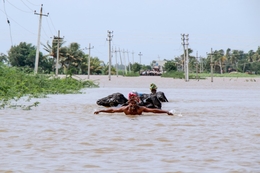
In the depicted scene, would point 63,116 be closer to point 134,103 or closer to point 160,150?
point 134,103

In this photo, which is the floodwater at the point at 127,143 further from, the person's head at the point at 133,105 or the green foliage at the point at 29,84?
the green foliage at the point at 29,84

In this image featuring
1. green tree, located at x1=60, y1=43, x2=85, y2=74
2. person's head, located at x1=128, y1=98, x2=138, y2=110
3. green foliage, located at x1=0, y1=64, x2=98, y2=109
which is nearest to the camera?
person's head, located at x1=128, y1=98, x2=138, y2=110

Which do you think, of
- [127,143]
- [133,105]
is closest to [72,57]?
[133,105]

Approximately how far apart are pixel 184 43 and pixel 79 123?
76926mm

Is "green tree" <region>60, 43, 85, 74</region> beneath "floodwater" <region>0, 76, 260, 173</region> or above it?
above

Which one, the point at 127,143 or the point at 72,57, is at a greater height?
the point at 72,57

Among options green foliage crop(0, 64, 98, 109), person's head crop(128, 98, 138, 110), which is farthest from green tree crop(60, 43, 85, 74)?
person's head crop(128, 98, 138, 110)

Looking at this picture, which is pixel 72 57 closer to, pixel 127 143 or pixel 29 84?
pixel 29 84

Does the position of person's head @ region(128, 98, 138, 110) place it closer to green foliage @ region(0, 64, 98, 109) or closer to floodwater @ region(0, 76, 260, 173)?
floodwater @ region(0, 76, 260, 173)

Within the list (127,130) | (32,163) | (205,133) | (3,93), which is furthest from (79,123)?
(3,93)

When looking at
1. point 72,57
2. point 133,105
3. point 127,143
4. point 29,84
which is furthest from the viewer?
point 72,57

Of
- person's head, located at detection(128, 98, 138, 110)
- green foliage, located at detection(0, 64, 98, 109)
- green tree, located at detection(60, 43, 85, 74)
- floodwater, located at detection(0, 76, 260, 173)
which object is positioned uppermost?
green tree, located at detection(60, 43, 85, 74)

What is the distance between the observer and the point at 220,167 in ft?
26.6

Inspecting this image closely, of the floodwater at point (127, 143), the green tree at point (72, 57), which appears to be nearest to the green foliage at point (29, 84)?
the floodwater at point (127, 143)
